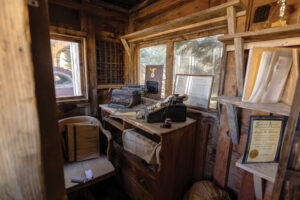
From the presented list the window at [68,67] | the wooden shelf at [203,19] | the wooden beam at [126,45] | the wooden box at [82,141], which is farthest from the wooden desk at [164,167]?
the wooden beam at [126,45]

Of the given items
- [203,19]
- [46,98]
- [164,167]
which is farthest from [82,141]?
[203,19]

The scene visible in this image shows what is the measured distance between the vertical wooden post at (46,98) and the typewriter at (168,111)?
109 cm

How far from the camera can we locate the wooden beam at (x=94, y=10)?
81.0 inches

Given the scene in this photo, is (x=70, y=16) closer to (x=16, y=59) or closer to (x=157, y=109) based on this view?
(x=157, y=109)

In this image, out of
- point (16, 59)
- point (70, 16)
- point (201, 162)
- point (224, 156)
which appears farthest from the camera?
point (70, 16)

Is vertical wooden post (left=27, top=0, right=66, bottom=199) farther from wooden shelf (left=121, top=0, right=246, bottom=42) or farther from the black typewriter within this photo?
wooden shelf (left=121, top=0, right=246, bottom=42)

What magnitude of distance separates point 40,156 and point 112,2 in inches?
110

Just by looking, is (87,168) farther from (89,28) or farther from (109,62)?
(89,28)

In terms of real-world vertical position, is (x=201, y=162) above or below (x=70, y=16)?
below

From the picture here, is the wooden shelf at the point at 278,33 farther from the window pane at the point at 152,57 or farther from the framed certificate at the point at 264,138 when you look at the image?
the window pane at the point at 152,57

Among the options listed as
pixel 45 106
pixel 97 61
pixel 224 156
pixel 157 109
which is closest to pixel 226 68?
pixel 157 109

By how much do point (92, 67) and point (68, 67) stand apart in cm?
36

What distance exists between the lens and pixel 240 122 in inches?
54.6

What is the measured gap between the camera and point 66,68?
7.57 feet
